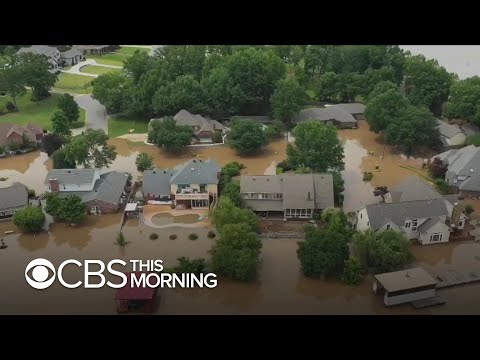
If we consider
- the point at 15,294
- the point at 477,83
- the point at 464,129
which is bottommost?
the point at 15,294

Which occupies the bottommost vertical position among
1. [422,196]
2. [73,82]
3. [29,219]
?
[29,219]

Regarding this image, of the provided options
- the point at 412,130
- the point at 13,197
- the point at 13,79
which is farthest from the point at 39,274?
the point at 13,79

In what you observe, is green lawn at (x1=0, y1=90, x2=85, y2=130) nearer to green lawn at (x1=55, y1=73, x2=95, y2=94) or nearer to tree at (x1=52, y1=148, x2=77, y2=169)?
green lawn at (x1=55, y1=73, x2=95, y2=94)

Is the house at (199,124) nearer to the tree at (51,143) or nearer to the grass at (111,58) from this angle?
the tree at (51,143)

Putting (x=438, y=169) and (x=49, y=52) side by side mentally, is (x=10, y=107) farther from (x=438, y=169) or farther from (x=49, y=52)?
(x=438, y=169)

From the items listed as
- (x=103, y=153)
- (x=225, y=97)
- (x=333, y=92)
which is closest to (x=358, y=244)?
(x=103, y=153)

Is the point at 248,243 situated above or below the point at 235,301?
above

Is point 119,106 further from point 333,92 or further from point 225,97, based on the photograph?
point 333,92
